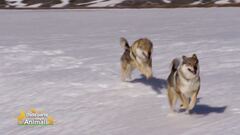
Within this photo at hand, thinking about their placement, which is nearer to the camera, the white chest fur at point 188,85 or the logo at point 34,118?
the white chest fur at point 188,85

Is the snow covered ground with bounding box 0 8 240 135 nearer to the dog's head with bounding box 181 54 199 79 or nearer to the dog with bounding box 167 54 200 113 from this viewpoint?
the dog with bounding box 167 54 200 113

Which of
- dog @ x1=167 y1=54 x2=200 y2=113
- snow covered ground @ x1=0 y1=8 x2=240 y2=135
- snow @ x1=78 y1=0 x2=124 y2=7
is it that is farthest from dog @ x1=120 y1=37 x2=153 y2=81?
snow @ x1=78 y1=0 x2=124 y2=7

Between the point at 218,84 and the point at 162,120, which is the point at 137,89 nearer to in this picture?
the point at 218,84

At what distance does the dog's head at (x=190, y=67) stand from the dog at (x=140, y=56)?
9.20 feet

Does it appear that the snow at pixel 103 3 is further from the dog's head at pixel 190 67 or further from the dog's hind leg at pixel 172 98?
the dog's head at pixel 190 67

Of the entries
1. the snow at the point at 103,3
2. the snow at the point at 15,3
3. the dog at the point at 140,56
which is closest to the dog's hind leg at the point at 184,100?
the dog at the point at 140,56

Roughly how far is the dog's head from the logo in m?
2.70

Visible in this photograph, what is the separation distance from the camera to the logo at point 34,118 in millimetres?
9109

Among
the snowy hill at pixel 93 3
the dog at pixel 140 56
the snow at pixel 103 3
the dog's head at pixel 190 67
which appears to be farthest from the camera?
the snow at pixel 103 3

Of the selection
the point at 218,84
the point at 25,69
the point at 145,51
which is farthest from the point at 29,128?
the point at 25,69

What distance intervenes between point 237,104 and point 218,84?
86.3 inches

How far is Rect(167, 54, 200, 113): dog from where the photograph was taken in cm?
799

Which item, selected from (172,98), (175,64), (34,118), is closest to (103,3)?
(34,118)

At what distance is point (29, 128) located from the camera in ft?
28.9
